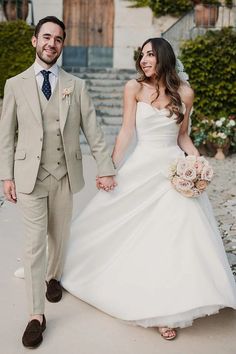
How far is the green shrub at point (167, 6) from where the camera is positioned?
13297 millimetres

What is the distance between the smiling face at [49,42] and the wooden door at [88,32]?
434 inches

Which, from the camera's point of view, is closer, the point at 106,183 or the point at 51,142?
the point at 51,142

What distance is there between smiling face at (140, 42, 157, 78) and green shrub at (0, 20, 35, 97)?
24.9 ft

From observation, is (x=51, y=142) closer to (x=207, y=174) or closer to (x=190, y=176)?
(x=190, y=176)

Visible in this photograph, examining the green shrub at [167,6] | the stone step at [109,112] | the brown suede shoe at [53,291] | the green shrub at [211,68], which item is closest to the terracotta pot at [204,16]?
the green shrub at [167,6]

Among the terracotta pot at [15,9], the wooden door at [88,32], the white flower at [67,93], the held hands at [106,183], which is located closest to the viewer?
the white flower at [67,93]

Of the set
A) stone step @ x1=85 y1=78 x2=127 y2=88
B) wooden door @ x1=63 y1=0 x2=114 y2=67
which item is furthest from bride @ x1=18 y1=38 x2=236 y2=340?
wooden door @ x1=63 y1=0 x2=114 y2=67

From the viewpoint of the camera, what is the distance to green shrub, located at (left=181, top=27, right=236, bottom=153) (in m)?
10.2

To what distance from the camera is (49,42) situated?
10.5 feet

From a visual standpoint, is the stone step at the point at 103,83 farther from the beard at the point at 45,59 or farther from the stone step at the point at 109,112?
the beard at the point at 45,59

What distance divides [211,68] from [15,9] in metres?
5.25

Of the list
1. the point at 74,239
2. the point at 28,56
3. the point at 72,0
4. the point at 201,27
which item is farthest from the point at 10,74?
the point at 74,239

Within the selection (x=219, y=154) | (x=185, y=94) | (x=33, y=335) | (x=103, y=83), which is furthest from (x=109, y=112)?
(x=33, y=335)

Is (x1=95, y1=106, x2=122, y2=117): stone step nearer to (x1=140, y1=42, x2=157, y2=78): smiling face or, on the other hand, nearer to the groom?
(x1=140, y1=42, x2=157, y2=78): smiling face
